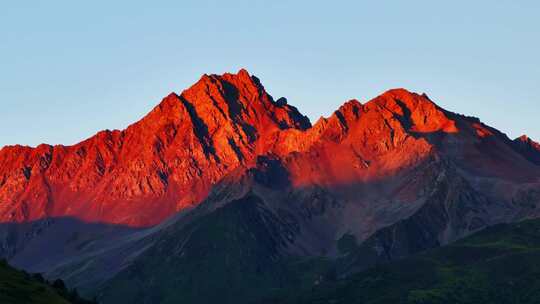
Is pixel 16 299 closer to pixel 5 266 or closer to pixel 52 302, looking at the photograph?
pixel 52 302

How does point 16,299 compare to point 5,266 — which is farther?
point 5,266

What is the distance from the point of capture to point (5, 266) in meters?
199

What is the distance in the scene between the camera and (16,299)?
168 meters

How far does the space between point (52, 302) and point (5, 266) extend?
27049mm

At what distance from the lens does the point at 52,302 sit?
175m

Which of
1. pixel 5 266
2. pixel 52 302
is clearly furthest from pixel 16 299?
pixel 5 266

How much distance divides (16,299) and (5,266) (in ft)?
103

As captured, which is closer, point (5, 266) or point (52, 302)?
point (52, 302)

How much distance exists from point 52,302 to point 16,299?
7.57 meters
